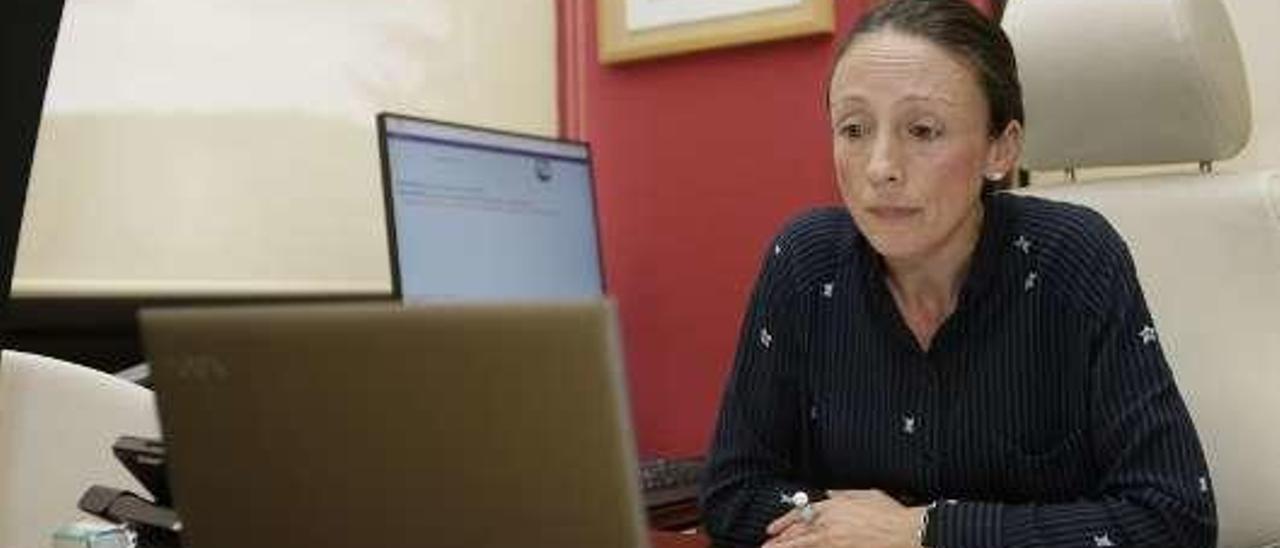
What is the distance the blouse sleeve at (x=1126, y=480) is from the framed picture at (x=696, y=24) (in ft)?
3.21

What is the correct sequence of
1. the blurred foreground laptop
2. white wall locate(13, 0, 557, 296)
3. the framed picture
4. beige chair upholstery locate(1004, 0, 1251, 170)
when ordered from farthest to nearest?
1. the framed picture
2. white wall locate(13, 0, 557, 296)
3. beige chair upholstery locate(1004, 0, 1251, 170)
4. the blurred foreground laptop

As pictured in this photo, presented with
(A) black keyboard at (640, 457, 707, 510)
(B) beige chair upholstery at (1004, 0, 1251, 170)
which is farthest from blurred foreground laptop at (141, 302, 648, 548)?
(B) beige chair upholstery at (1004, 0, 1251, 170)

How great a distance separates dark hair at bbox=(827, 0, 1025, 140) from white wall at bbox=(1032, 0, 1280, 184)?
789mm

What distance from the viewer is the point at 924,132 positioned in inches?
55.2

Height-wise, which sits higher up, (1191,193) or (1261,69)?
(1261,69)

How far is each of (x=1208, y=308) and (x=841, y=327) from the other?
471 millimetres

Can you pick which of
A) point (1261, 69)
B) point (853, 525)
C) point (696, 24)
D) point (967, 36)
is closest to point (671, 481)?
point (853, 525)

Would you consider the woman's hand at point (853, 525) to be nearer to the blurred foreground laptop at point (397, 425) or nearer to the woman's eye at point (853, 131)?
the woman's eye at point (853, 131)

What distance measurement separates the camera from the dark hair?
1.40 meters

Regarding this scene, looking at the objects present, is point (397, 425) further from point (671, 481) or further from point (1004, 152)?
point (671, 481)

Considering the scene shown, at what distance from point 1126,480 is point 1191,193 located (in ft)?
1.59

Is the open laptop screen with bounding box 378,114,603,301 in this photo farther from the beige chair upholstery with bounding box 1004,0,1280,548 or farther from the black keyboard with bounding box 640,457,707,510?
the beige chair upholstery with bounding box 1004,0,1280,548

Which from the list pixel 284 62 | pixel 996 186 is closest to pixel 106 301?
pixel 284 62

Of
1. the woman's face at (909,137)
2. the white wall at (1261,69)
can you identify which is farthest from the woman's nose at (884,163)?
the white wall at (1261,69)
